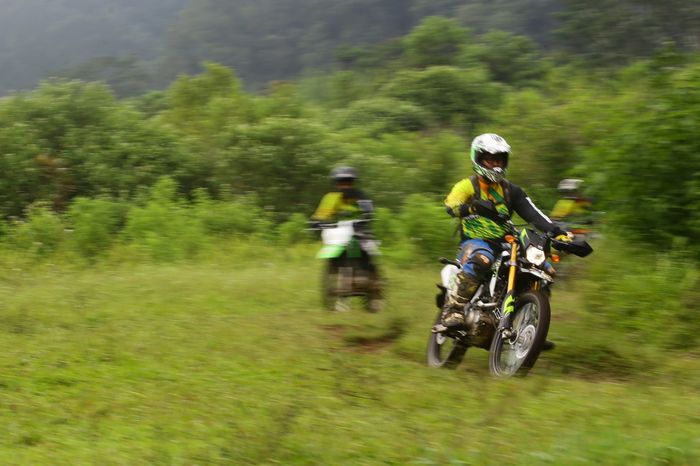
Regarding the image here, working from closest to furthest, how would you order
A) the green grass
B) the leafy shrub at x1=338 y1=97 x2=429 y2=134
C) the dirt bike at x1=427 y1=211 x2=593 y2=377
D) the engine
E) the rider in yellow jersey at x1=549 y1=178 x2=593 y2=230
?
the green grass
the dirt bike at x1=427 y1=211 x2=593 y2=377
the engine
the rider in yellow jersey at x1=549 y1=178 x2=593 y2=230
the leafy shrub at x1=338 y1=97 x2=429 y2=134

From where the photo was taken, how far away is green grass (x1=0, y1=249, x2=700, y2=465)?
4469 millimetres

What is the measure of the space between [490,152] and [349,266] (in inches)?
151

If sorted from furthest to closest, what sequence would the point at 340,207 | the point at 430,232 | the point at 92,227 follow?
1. the point at 92,227
2. the point at 430,232
3. the point at 340,207

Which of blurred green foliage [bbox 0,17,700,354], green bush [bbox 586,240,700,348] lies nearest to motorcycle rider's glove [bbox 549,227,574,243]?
green bush [bbox 586,240,700,348]

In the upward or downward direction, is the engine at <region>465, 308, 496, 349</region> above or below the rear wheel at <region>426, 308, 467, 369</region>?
above

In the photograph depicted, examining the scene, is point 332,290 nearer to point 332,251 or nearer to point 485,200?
point 332,251

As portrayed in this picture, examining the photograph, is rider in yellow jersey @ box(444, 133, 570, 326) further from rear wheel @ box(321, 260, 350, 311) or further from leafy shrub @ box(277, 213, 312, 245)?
Answer: leafy shrub @ box(277, 213, 312, 245)

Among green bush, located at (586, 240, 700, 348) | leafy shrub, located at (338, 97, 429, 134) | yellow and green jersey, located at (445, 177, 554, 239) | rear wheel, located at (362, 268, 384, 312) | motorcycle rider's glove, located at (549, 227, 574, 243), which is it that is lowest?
rear wheel, located at (362, 268, 384, 312)

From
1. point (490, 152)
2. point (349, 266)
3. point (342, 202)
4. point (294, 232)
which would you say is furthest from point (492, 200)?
point (294, 232)

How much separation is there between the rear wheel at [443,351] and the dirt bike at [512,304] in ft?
0.07

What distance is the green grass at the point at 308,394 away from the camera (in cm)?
447

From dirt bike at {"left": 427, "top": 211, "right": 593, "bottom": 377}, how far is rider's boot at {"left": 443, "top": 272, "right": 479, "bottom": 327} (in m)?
0.02

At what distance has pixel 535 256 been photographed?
6266mm

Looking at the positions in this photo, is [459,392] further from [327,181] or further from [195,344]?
[327,181]
